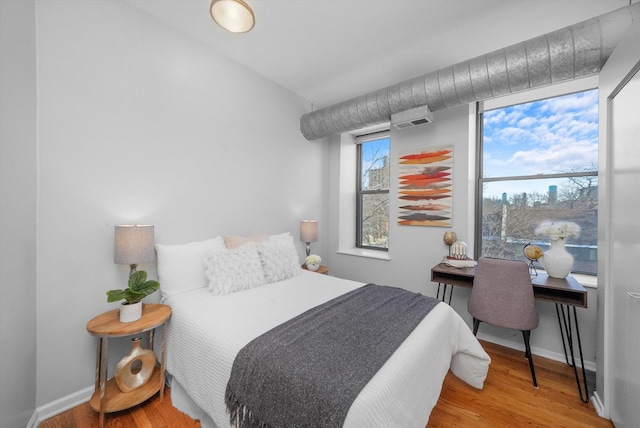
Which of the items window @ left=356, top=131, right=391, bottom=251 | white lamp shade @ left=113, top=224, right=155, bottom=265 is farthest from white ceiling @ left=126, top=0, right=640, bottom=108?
white lamp shade @ left=113, top=224, right=155, bottom=265

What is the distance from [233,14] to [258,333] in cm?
195

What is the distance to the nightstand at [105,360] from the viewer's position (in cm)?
139

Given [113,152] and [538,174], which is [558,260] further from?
[113,152]

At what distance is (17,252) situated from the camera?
129cm

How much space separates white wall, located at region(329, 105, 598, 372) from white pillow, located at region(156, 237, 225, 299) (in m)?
2.17

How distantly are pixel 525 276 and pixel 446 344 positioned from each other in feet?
2.96

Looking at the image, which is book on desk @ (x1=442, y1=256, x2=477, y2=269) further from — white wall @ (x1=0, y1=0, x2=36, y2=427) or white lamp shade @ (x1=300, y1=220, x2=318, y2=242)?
white wall @ (x1=0, y1=0, x2=36, y2=427)

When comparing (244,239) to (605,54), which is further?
(244,239)

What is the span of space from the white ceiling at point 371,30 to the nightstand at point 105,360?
230 centimetres

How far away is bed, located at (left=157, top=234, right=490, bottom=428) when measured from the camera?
105 cm

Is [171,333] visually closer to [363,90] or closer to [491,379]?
[491,379]

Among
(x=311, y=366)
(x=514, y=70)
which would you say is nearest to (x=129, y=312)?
(x=311, y=366)

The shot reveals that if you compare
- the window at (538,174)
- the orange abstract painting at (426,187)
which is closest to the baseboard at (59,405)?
the orange abstract painting at (426,187)

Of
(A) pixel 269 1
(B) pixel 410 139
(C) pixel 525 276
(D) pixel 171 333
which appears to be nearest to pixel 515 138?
(B) pixel 410 139
